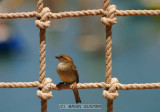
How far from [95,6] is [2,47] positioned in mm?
1884

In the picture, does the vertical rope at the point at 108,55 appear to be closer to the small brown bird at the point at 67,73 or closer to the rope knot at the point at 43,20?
the rope knot at the point at 43,20

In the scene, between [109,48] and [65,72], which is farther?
[65,72]

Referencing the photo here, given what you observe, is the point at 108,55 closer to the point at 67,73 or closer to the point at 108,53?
the point at 108,53

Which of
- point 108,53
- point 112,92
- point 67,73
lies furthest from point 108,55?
point 67,73

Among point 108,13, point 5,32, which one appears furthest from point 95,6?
point 108,13

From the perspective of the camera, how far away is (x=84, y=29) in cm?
557

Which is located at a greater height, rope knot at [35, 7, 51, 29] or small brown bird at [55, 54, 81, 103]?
rope knot at [35, 7, 51, 29]

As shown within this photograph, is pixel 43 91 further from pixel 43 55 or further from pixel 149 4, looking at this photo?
pixel 149 4

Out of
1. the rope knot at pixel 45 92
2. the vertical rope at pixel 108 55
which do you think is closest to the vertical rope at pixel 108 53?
the vertical rope at pixel 108 55

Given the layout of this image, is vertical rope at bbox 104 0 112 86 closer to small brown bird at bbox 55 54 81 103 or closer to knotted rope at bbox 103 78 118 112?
knotted rope at bbox 103 78 118 112

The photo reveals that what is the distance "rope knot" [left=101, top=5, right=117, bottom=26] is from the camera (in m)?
1.23

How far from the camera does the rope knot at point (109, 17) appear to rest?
123 centimetres

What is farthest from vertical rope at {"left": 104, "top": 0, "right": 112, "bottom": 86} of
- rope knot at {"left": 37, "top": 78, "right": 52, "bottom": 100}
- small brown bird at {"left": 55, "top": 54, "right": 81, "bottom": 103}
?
small brown bird at {"left": 55, "top": 54, "right": 81, "bottom": 103}

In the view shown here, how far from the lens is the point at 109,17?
125 cm
